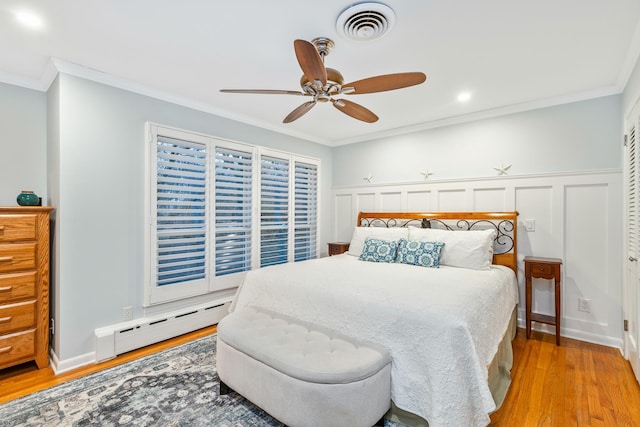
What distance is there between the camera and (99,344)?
2697mm

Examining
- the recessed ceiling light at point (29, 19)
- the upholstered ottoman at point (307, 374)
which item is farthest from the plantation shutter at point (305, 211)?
the recessed ceiling light at point (29, 19)

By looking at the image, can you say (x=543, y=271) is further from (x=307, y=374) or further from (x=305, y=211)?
(x=305, y=211)

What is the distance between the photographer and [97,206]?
2.75m

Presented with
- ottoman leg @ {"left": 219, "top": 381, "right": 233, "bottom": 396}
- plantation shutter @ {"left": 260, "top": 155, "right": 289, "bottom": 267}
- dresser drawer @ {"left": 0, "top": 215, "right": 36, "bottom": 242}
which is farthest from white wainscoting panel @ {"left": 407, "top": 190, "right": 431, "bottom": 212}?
dresser drawer @ {"left": 0, "top": 215, "right": 36, "bottom": 242}

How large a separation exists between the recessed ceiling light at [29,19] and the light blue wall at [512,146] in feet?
12.7

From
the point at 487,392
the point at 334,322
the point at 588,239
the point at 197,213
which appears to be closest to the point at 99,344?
the point at 197,213

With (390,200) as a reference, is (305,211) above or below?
below

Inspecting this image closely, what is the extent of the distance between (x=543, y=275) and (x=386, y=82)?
262 cm

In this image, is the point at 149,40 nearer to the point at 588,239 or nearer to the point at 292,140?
the point at 292,140

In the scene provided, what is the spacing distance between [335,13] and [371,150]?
119 inches

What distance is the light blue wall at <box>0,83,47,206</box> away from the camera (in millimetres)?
2730

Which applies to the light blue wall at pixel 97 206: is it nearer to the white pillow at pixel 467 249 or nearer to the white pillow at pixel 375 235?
the white pillow at pixel 375 235

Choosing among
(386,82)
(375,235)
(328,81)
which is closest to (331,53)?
(328,81)

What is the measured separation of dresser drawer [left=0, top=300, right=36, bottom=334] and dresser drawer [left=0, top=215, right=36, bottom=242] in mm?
543
